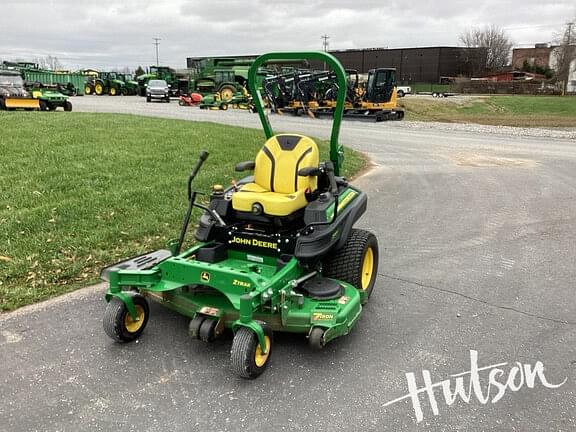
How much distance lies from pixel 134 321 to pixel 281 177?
5.28 ft

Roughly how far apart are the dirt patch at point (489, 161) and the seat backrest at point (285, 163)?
868 centimetres

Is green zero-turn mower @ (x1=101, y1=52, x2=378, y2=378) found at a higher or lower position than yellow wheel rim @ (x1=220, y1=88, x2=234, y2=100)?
lower

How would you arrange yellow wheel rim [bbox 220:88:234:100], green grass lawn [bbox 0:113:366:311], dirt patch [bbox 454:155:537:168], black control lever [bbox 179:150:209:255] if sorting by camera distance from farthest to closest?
yellow wheel rim [bbox 220:88:234:100] → dirt patch [bbox 454:155:537:168] → green grass lawn [bbox 0:113:366:311] → black control lever [bbox 179:150:209:255]

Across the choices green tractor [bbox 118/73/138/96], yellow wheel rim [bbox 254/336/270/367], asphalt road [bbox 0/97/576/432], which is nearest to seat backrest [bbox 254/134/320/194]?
asphalt road [bbox 0/97/576/432]

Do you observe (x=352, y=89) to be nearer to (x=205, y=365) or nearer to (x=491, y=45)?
(x=205, y=365)

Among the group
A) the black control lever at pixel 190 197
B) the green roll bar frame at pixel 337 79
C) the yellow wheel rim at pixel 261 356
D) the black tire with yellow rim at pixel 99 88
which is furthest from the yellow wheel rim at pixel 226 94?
the yellow wheel rim at pixel 261 356

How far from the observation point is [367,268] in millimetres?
4531

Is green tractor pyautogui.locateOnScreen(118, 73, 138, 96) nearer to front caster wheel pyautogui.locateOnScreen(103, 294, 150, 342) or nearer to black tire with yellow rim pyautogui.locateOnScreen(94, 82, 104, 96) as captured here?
black tire with yellow rim pyautogui.locateOnScreen(94, 82, 104, 96)

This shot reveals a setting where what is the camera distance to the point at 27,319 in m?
3.94

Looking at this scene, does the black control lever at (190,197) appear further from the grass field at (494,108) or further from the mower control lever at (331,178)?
the grass field at (494,108)

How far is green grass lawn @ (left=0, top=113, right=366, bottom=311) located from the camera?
4875mm

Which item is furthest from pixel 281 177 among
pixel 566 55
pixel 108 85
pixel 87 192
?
pixel 566 55

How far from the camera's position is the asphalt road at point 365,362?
9.41 feet

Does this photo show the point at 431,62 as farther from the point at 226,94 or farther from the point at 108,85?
the point at 226,94
